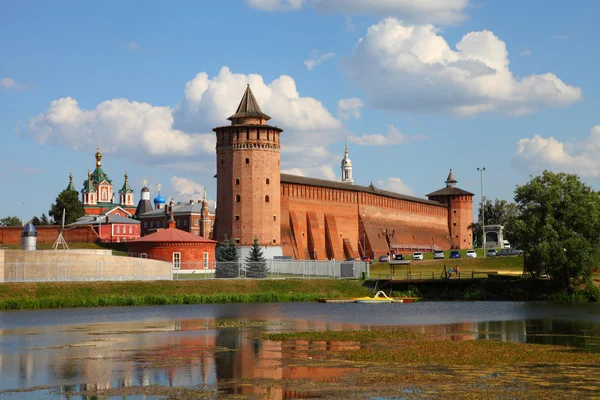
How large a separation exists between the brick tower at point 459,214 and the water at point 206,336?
236 ft

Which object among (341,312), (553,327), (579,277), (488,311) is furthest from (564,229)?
(553,327)

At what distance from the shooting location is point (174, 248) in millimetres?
56688

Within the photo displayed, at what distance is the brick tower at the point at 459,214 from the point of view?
11281 cm

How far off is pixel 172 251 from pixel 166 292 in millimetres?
13068

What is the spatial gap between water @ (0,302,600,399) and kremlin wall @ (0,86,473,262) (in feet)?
74.9

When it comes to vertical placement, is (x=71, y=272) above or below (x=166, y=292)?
above

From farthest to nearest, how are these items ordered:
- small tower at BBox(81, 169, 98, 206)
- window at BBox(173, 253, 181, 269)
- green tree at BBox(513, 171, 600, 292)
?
1. small tower at BBox(81, 169, 98, 206)
2. window at BBox(173, 253, 181, 269)
3. green tree at BBox(513, 171, 600, 292)

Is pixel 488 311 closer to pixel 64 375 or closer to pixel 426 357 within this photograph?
pixel 426 357

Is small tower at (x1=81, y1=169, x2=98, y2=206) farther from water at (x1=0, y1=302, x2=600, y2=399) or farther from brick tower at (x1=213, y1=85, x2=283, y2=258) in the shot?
water at (x1=0, y1=302, x2=600, y2=399)

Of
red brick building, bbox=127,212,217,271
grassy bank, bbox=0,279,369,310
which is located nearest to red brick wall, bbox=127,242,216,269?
red brick building, bbox=127,212,217,271

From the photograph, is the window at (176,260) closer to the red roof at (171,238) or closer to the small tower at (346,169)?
the red roof at (171,238)

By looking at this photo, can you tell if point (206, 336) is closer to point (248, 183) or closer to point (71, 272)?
point (71, 272)

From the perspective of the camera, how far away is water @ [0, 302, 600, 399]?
16562 millimetres

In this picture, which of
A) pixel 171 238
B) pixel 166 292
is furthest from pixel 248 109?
pixel 166 292
